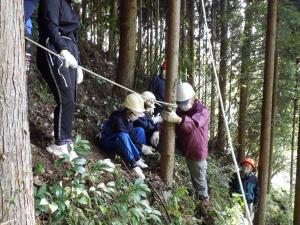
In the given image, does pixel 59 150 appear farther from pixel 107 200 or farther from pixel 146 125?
pixel 146 125

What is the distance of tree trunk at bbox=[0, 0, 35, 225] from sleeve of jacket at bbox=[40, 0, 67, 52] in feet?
3.95

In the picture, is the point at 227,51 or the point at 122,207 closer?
the point at 122,207

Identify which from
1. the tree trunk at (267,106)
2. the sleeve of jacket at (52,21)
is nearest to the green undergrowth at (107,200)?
the sleeve of jacket at (52,21)

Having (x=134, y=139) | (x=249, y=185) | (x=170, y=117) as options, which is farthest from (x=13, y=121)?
(x=249, y=185)

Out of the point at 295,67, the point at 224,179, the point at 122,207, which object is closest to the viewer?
the point at 122,207

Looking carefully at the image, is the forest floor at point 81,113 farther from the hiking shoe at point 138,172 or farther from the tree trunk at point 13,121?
the tree trunk at point 13,121

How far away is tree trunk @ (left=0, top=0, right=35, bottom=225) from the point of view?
259cm

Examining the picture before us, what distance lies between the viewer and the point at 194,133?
16.4ft

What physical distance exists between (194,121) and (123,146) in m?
0.94

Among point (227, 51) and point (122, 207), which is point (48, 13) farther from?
point (227, 51)

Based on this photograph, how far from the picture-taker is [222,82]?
11.9m

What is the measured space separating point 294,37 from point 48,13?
6.26 m

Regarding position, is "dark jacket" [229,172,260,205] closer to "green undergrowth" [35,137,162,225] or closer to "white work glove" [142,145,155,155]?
"white work glove" [142,145,155,155]

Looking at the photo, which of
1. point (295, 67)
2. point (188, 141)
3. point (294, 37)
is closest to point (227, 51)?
point (295, 67)
